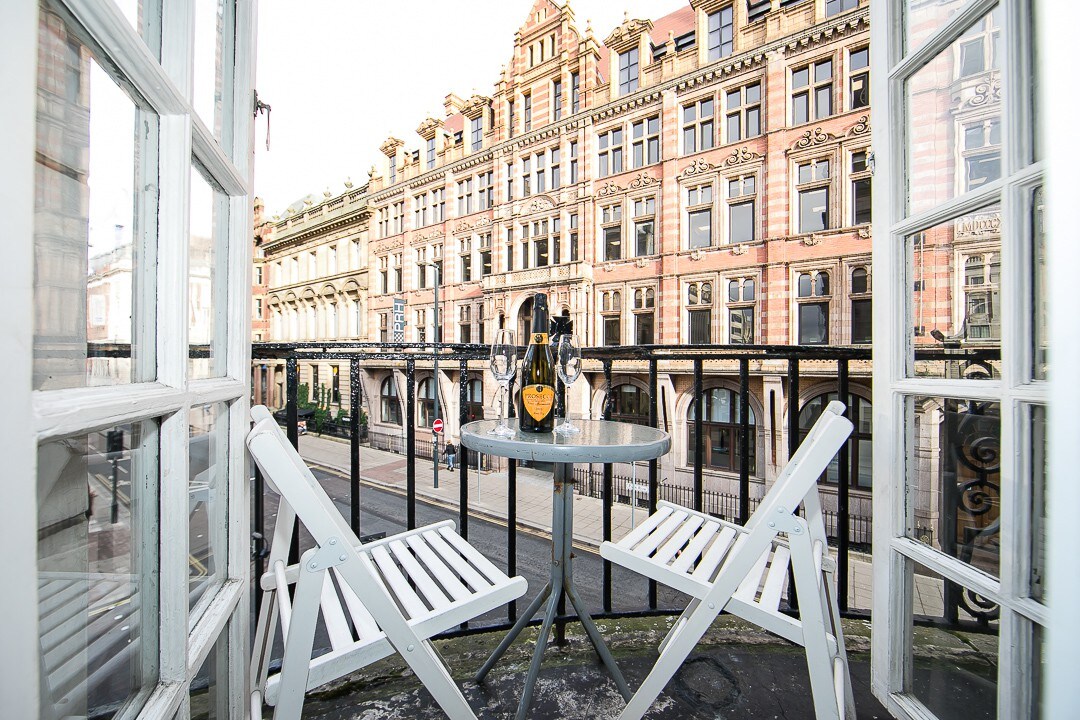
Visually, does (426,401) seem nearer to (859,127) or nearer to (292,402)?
(859,127)

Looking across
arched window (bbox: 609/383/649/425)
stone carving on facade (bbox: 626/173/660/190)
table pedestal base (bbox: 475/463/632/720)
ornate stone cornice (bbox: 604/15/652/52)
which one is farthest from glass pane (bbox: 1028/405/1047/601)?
ornate stone cornice (bbox: 604/15/652/52)

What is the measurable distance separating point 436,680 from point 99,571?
1.76ft

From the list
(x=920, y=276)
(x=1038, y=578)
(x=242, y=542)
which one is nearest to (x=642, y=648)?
(x=1038, y=578)

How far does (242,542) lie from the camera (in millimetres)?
801

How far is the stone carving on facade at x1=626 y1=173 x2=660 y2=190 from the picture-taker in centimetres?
1006

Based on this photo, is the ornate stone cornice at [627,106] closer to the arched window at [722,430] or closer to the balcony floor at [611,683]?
the arched window at [722,430]

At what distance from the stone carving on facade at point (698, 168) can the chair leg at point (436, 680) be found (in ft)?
34.5

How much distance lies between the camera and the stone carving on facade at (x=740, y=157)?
887 cm

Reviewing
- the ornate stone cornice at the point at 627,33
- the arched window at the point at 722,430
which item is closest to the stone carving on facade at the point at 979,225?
the arched window at the point at 722,430

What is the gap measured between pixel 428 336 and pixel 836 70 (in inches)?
495

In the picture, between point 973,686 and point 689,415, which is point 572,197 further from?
point 973,686

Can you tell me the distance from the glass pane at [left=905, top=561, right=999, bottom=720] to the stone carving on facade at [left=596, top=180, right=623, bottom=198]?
10701 mm

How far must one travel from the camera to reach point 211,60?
725 mm

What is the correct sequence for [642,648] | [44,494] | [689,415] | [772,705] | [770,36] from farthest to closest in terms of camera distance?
1. [689,415]
2. [770,36]
3. [642,648]
4. [772,705]
5. [44,494]
